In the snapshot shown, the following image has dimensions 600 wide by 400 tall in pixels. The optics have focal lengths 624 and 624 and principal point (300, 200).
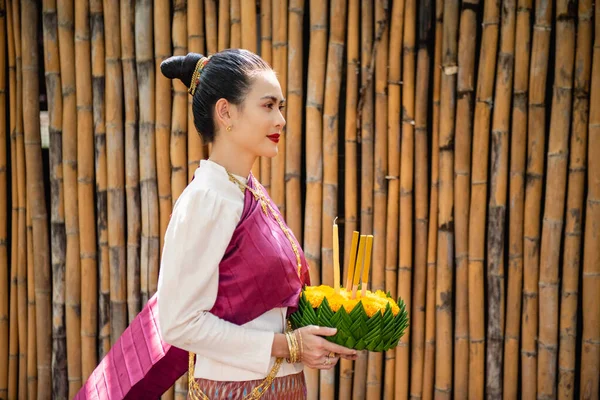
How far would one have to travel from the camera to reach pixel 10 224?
10.9 ft

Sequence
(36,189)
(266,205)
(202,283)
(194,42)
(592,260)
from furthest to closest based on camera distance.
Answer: (36,189)
(194,42)
(592,260)
(266,205)
(202,283)

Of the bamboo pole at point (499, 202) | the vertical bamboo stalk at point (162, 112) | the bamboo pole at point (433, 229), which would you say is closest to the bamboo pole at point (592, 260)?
the bamboo pole at point (499, 202)

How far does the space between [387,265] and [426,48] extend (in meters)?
0.98

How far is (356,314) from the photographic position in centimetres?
149

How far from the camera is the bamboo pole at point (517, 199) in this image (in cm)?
261

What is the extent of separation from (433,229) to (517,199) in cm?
38

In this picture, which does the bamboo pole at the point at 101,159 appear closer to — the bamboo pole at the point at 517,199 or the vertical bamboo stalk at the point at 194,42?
the vertical bamboo stalk at the point at 194,42

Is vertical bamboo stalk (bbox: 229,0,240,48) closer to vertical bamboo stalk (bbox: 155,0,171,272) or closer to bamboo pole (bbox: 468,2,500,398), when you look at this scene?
vertical bamboo stalk (bbox: 155,0,171,272)

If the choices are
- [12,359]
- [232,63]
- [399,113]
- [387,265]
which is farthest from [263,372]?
[12,359]

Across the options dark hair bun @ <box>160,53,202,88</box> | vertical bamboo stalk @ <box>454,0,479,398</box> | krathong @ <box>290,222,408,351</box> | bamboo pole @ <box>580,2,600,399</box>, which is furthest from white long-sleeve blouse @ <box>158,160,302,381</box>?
bamboo pole @ <box>580,2,600,399</box>

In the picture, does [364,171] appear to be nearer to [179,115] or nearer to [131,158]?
[179,115]

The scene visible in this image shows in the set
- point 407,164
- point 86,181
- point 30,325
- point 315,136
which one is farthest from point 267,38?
point 30,325

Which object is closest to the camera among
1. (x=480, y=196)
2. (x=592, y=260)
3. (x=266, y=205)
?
(x=266, y=205)

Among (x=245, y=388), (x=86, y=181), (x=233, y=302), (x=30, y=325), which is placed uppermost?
(x=86, y=181)
